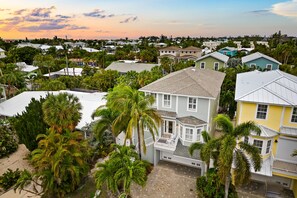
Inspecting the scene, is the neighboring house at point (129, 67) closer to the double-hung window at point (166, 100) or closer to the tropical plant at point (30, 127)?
the double-hung window at point (166, 100)

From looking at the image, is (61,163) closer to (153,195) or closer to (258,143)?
(153,195)

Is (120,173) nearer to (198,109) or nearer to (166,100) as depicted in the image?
(166,100)

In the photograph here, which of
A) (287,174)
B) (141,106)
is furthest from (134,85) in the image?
(287,174)

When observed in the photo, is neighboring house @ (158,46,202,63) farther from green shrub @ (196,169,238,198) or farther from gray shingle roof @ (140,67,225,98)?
green shrub @ (196,169,238,198)

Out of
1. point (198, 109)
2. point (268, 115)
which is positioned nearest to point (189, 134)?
point (198, 109)

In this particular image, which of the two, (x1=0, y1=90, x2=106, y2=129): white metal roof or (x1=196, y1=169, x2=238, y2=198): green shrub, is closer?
(x1=196, y1=169, x2=238, y2=198): green shrub

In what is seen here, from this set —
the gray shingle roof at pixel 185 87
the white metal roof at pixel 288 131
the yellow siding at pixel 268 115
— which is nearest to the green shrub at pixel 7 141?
the gray shingle roof at pixel 185 87

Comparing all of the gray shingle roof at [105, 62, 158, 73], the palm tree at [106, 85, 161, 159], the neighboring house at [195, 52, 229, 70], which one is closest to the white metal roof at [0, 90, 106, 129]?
the palm tree at [106, 85, 161, 159]
